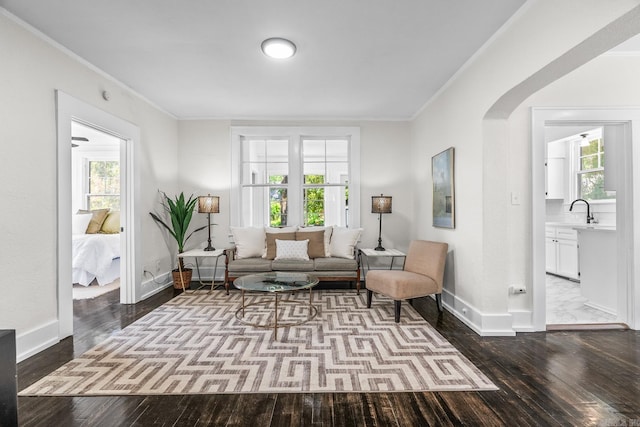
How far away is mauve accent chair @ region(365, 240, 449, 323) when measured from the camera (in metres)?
3.21

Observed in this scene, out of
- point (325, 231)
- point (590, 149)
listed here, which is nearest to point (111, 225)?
point (325, 231)

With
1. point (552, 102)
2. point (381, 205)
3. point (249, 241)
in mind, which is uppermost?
point (552, 102)

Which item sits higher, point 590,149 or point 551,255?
point 590,149

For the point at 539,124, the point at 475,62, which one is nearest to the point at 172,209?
the point at 475,62

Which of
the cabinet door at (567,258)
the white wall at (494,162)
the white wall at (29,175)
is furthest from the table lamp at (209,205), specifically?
the cabinet door at (567,258)

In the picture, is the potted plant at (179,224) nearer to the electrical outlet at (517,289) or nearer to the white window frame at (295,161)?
Answer: the white window frame at (295,161)

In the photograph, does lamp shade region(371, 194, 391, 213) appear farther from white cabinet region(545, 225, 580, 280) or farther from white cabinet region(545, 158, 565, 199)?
white cabinet region(545, 158, 565, 199)

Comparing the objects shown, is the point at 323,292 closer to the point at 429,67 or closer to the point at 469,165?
the point at 469,165

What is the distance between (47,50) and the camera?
2684mm

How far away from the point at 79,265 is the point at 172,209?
157cm

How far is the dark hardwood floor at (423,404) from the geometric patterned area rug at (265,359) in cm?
9

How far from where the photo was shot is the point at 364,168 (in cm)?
514

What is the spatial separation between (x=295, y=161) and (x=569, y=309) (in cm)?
400

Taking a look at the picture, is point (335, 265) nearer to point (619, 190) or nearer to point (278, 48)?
point (278, 48)
